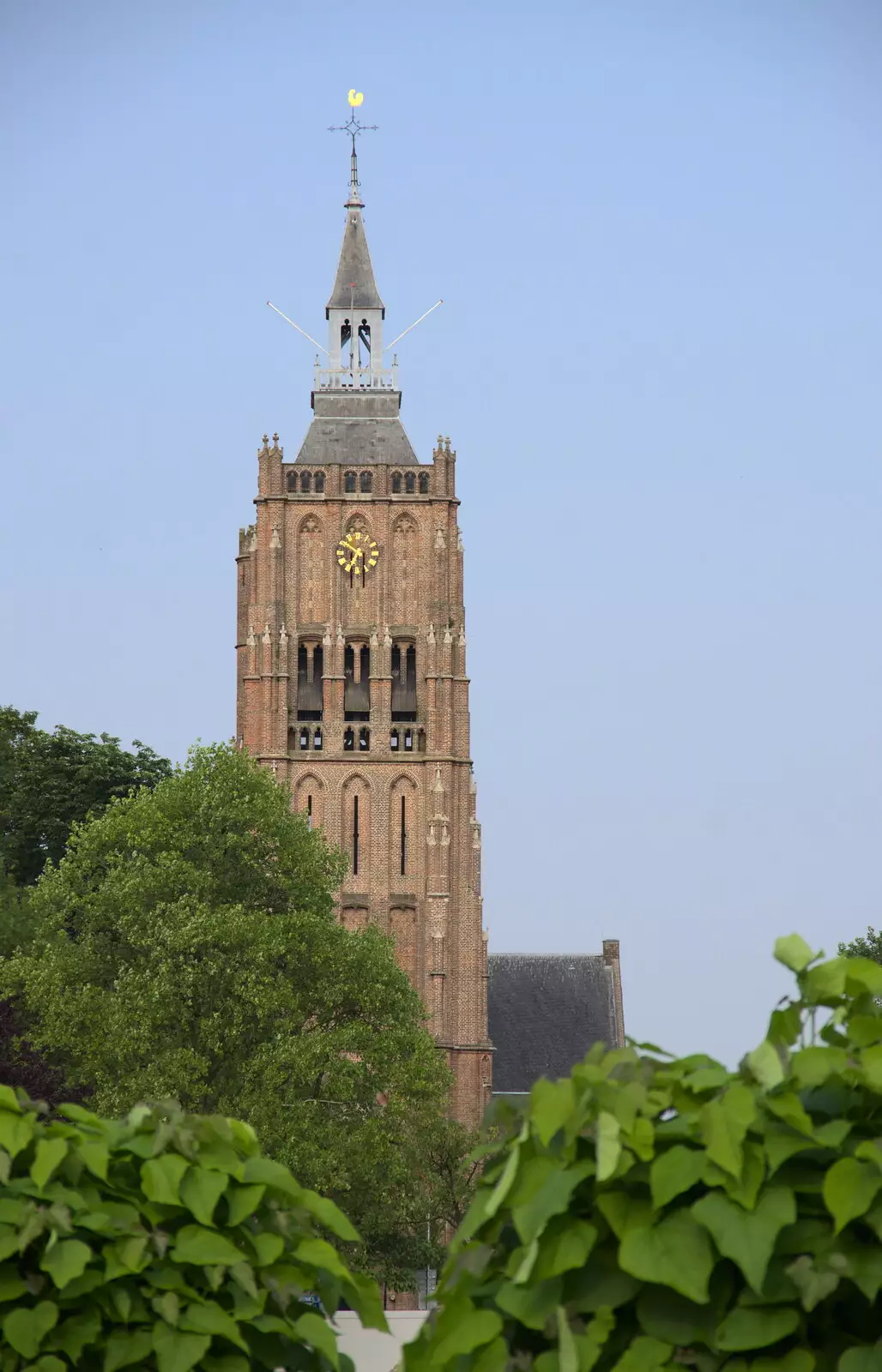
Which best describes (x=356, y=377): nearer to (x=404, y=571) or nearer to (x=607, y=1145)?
(x=404, y=571)

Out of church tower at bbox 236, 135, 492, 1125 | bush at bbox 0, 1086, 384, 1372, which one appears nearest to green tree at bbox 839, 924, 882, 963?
church tower at bbox 236, 135, 492, 1125

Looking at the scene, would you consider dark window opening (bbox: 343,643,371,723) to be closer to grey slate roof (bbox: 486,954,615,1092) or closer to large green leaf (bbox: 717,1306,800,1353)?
grey slate roof (bbox: 486,954,615,1092)

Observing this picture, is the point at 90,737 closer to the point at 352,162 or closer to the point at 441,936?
the point at 441,936

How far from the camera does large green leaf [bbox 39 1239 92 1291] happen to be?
230 inches

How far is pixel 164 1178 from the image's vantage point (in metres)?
6.05

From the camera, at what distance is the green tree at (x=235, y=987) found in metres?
42.0

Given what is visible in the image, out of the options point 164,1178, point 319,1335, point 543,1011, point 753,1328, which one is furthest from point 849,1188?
point 543,1011

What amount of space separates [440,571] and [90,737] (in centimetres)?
1687

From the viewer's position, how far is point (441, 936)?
252 ft

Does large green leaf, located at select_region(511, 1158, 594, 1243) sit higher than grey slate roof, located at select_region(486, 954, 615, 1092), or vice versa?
grey slate roof, located at select_region(486, 954, 615, 1092)

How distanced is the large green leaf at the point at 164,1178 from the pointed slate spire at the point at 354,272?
86.8 m

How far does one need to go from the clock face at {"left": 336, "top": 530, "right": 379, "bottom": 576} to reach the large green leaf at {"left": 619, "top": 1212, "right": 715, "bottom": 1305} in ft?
252

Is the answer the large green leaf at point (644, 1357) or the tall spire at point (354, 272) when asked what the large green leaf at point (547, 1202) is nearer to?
the large green leaf at point (644, 1357)

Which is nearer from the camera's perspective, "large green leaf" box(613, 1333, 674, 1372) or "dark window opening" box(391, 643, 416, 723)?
"large green leaf" box(613, 1333, 674, 1372)
